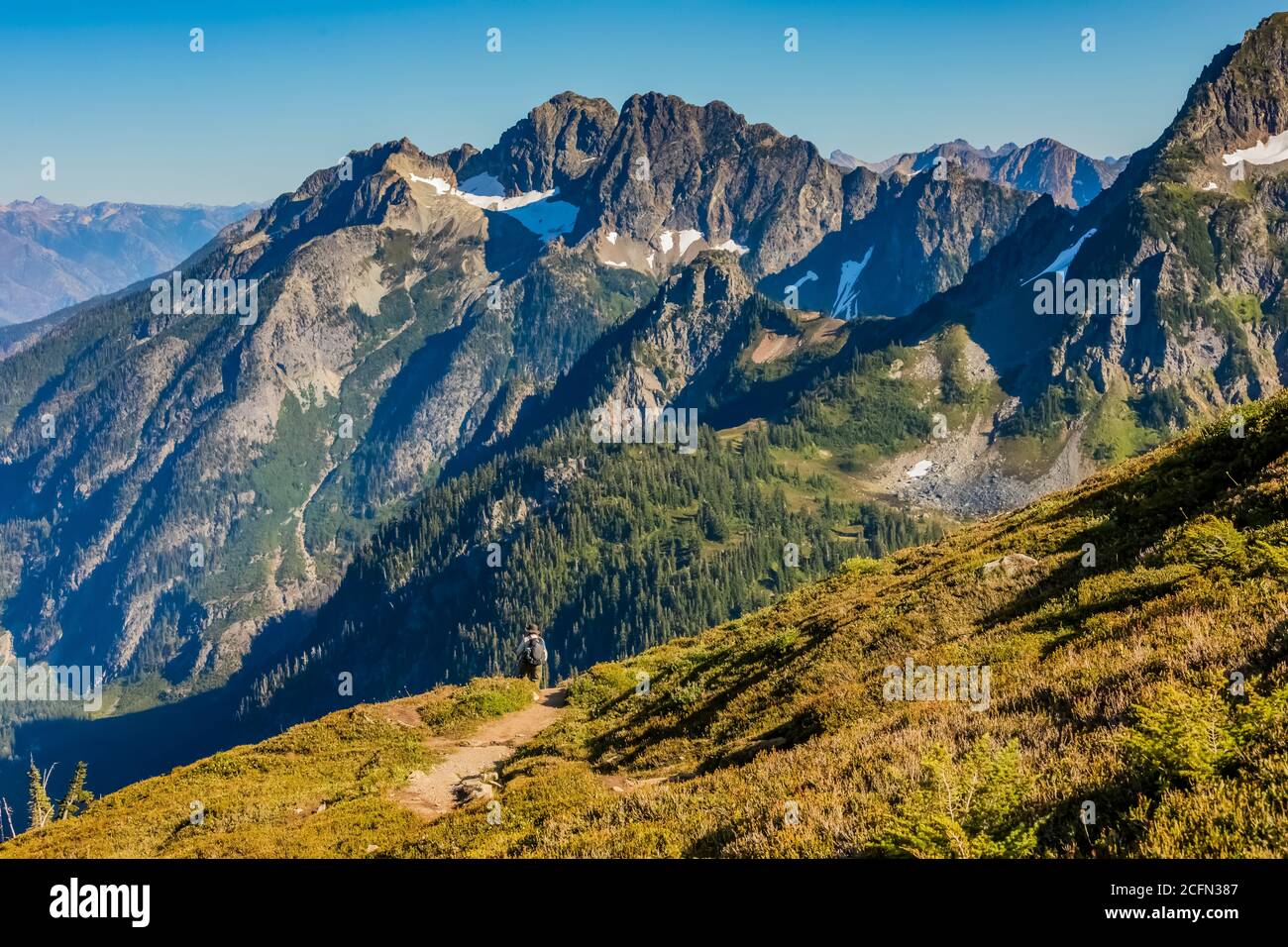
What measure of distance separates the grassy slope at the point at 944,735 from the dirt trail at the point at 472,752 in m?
0.91

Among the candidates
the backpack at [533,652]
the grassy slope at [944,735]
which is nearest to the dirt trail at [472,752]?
the grassy slope at [944,735]

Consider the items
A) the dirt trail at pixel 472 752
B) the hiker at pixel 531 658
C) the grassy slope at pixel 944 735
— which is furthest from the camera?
the hiker at pixel 531 658

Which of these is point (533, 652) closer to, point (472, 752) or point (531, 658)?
point (531, 658)

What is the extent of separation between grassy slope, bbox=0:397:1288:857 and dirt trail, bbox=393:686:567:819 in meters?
0.91

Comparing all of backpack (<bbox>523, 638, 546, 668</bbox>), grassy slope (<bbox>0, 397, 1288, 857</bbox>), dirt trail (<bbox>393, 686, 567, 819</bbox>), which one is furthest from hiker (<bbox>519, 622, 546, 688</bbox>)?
grassy slope (<bbox>0, 397, 1288, 857</bbox>)

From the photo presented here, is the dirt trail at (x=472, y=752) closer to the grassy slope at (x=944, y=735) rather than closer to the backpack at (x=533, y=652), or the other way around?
the grassy slope at (x=944, y=735)

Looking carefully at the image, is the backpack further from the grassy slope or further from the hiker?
the grassy slope

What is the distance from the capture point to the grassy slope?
9375mm

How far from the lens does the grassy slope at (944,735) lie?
30.8 feet

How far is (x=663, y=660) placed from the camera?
123 ft

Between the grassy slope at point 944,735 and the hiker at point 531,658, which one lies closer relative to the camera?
the grassy slope at point 944,735

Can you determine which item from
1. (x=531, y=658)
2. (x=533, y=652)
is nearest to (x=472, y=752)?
(x=531, y=658)
